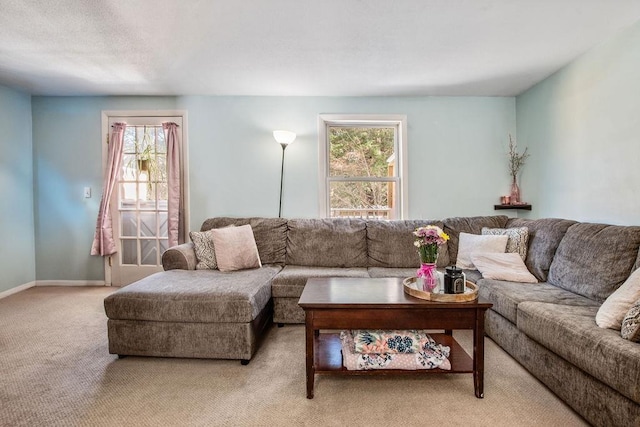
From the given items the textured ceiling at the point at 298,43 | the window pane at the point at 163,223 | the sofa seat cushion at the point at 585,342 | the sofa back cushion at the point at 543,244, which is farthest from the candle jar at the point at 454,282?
the window pane at the point at 163,223

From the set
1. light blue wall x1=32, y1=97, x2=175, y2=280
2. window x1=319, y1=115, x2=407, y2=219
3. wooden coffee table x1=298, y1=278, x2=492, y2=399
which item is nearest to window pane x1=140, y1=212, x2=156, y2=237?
light blue wall x1=32, y1=97, x2=175, y2=280

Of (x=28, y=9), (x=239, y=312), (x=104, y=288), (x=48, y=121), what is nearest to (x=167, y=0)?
(x=28, y=9)

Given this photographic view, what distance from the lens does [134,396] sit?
1.78 m

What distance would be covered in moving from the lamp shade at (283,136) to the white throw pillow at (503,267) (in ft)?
7.24

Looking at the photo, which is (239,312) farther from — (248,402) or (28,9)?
(28,9)

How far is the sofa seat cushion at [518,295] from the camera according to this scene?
2.06 meters

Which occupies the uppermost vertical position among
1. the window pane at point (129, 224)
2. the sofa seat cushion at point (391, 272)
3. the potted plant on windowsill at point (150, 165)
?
the potted plant on windowsill at point (150, 165)

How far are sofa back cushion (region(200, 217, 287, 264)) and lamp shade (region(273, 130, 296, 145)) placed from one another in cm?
88

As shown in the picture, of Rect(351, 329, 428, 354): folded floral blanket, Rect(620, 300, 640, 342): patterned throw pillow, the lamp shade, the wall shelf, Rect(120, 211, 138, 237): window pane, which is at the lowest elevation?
Rect(351, 329, 428, 354): folded floral blanket

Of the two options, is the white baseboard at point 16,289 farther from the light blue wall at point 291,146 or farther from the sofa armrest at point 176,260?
the sofa armrest at point 176,260

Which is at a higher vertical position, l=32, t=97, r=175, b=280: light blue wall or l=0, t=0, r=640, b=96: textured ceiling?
l=0, t=0, r=640, b=96: textured ceiling

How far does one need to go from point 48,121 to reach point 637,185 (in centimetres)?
579

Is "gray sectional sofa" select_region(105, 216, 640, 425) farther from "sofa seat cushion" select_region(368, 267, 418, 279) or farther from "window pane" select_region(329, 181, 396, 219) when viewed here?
"window pane" select_region(329, 181, 396, 219)

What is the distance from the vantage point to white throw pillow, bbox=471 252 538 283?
99.7 inches
